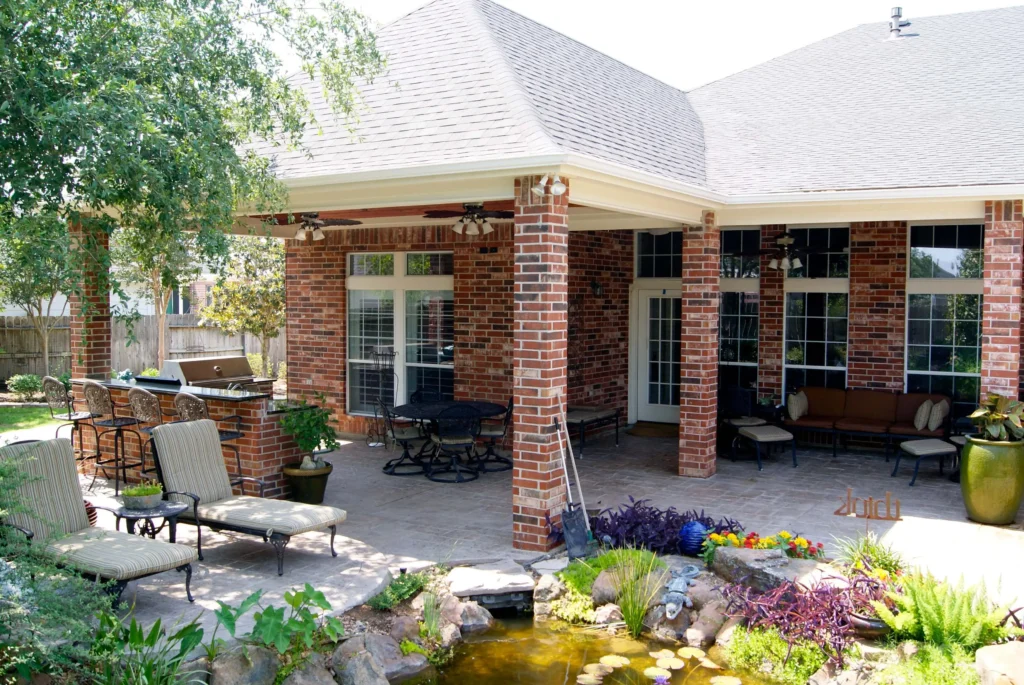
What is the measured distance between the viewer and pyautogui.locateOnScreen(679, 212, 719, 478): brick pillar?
10406 mm

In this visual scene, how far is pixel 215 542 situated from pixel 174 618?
2007 millimetres

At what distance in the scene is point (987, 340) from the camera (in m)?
8.98

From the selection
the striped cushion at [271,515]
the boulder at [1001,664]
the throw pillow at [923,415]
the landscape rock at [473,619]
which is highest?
the throw pillow at [923,415]

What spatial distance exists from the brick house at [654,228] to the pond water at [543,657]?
1050mm

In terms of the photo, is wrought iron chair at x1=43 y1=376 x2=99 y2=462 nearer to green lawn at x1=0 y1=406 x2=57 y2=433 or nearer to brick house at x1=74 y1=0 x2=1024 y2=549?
brick house at x1=74 y1=0 x2=1024 y2=549

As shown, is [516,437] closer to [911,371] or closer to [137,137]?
[137,137]

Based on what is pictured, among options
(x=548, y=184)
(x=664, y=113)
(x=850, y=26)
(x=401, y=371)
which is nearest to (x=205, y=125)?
(x=548, y=184)

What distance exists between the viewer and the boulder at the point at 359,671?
5531 mm

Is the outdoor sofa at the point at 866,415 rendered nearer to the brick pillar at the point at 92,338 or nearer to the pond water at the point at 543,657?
the pond water at the point at 543,657

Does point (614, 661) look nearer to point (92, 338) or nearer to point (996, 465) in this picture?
point (996, 465)

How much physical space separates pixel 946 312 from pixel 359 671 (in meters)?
9.36

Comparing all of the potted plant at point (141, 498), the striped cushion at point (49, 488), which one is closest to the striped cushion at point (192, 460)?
the potted plant at point (141, 498)

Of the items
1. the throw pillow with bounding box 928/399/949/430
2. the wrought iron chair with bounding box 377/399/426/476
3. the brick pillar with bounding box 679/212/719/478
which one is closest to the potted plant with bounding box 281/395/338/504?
the wrought iron chair with bounding box 377/399/426/476

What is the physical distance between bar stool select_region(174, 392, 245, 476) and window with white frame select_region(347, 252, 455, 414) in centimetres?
419
